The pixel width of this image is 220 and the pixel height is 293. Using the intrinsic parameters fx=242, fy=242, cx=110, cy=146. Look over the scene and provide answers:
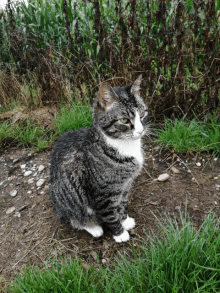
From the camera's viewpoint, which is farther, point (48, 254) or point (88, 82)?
point (88, 82)

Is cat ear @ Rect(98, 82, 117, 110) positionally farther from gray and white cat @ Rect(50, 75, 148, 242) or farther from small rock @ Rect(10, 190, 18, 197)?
small rock @ Rect(10, 190, 18, 197)

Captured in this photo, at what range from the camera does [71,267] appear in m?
1.67

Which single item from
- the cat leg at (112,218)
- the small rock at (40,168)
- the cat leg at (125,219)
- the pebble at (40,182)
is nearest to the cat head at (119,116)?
the cat leg at (112,218)

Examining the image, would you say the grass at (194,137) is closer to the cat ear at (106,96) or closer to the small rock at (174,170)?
the small rock at (174,170)

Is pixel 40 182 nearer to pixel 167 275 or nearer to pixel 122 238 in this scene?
pixel 122 238

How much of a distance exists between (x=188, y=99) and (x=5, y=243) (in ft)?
8.99

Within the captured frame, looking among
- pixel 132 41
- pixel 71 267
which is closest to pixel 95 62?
pixel 132 41

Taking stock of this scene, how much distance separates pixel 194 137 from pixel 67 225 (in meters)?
1.77

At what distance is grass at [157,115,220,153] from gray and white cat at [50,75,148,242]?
0.97 m

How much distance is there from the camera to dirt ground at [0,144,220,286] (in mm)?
2145

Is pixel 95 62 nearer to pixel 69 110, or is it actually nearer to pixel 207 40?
pixel 69 110

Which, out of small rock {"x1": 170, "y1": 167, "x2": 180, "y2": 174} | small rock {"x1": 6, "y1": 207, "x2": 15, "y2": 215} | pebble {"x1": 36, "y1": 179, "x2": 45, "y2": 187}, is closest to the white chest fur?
small rock {"x1": 170, "y1": 167, "x2": 180, "y2": 174}

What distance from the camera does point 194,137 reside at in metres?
2.92

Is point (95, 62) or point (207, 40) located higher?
point (207, 40)
